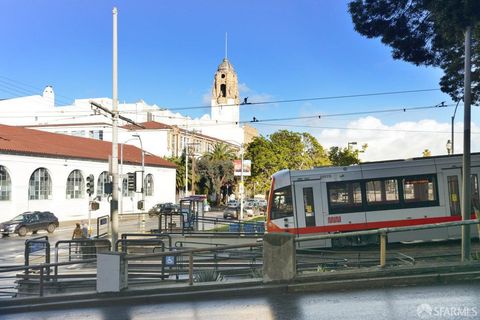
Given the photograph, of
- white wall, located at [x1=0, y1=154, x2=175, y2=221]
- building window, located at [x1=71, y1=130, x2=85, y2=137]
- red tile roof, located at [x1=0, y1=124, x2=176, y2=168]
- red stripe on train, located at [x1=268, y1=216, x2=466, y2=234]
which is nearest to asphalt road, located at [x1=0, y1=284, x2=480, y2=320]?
red stripe on train, located at [x1=268, y1=216, x2=466, y2=234]

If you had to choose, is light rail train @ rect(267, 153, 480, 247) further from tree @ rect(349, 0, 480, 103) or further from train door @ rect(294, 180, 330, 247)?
tree @ rect(349, 0, 480, 103)

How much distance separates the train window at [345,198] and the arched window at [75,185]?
40.9 metres

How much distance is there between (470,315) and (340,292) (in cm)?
253

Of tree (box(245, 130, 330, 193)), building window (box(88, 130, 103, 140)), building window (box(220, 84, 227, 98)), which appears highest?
building window (box(220, 84, 227, 98))

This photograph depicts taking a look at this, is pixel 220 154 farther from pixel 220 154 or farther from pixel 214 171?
pixel 214 171

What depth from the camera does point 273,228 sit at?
19.1 meters

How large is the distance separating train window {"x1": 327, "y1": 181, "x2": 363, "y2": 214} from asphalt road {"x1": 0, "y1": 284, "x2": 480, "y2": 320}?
9.26 m

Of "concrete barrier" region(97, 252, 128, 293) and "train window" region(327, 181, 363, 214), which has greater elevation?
"train window" region(327, 181, 363, 214)

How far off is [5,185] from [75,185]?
34.2 ft

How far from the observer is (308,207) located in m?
18.3

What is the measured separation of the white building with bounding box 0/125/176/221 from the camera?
43.8 meters

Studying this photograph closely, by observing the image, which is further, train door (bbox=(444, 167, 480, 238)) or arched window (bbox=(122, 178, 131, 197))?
arched window (bbox=(122, 178, 131, 197))

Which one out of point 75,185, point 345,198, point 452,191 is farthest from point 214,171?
point 452,191

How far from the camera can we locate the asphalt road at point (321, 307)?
23.0ft
